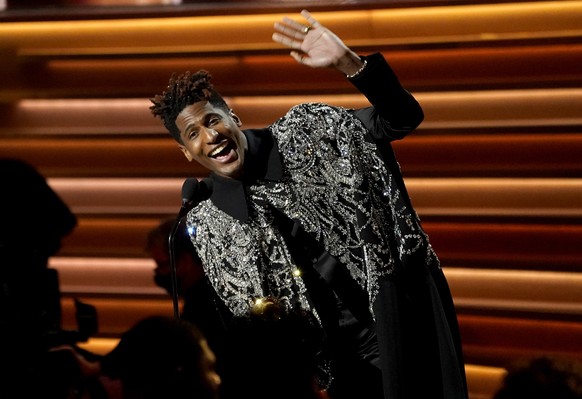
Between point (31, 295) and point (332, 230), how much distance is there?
33.1 inches

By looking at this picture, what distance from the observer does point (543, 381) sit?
5.62 ft

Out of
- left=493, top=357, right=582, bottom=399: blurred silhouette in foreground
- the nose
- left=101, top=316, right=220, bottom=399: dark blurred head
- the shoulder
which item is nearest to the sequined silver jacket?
the shoulder

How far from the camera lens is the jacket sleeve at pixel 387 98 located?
2.47 meters

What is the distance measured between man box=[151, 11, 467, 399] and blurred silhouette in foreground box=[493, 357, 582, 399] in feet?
2.61

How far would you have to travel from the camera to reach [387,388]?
8.28ft

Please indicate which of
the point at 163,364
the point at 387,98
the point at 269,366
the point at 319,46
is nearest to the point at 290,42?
the point at 319,46

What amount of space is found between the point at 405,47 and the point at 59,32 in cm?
153

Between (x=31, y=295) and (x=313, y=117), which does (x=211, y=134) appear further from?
(x=31, y=295)

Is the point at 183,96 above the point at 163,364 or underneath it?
above

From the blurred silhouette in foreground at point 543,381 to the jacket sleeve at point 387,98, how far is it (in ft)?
2.99

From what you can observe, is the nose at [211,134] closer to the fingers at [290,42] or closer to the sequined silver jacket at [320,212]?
the sequined silver jacket at [320,212]

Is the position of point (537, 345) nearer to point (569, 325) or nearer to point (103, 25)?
point (569, 325)

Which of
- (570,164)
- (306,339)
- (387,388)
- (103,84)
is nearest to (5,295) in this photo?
(306,339)

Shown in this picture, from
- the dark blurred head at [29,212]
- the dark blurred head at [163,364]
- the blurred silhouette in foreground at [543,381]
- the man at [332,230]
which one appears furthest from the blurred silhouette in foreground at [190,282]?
the blurred silhouette in foreground at [543,381]
